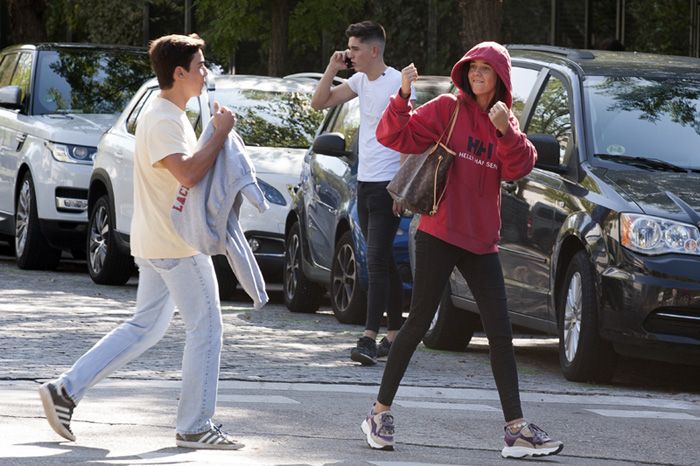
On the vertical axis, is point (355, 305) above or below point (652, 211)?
below

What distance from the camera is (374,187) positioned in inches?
418

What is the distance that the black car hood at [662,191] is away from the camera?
9.63 meters

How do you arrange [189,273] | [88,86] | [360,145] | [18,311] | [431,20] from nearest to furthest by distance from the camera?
[189,273], [360,145], [18,311], [88,86], [431,20]

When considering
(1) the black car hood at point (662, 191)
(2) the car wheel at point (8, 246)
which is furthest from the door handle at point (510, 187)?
(2) the car wheel at point (8, 246)

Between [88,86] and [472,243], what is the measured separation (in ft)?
33.8

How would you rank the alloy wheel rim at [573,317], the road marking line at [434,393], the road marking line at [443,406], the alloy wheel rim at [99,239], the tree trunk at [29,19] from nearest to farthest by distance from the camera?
1. the road marking line at [443,406]
2. the road marking line at [434,393]
3. the alloy wheel rim at [573,317]
4. the alloy wheel rim at [99,239]
5. the tree trunk at [29,19]

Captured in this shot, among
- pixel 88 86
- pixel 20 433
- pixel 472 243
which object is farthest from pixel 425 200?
pixel 88 86

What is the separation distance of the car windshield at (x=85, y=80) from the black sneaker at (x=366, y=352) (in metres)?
7.35

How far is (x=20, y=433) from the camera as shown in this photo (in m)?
7.56

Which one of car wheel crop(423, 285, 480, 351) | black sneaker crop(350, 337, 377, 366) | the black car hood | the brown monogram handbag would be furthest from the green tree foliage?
the brown monogram handbag

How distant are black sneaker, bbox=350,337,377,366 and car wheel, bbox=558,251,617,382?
43.4 inches

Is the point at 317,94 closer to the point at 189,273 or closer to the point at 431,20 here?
the point at 189,273

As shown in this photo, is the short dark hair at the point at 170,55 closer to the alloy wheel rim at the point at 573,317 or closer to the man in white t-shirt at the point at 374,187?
the man in white t-shirt at the point at 374,187

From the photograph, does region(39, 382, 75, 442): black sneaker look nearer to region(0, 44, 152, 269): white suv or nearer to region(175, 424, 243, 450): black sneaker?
region(175, 424, 243, 450): black sneaker
